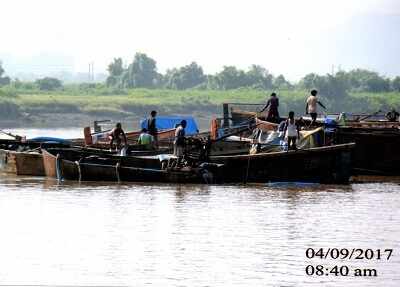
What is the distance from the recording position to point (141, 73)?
117 m

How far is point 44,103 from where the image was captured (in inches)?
3201

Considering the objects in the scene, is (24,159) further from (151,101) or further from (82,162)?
(151,101)

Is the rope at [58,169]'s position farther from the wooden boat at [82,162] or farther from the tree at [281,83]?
the tree at [281,83]

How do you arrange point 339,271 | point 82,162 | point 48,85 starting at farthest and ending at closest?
point 48,85, point 82,162, point 339,271

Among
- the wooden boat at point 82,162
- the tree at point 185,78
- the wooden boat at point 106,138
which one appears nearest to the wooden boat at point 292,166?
the wooden boat at point 82,162

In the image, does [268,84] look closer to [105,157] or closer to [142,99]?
[142,99]

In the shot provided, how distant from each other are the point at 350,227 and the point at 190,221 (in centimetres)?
286

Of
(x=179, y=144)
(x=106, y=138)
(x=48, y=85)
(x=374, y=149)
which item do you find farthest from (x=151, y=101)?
(x=179, y=144)

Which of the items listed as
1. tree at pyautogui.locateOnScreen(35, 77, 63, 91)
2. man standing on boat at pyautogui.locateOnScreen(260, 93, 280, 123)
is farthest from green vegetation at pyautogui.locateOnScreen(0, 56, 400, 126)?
man standing on boat at pyautogui.locateOnScreen(260, 93, 280, 123)

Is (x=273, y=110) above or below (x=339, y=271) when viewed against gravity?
above

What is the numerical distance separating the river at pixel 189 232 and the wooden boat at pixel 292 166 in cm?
36

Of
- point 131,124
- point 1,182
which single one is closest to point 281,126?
point 1,182

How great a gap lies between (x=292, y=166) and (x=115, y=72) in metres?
92.1

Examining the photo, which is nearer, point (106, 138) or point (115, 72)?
point (106, 138)
